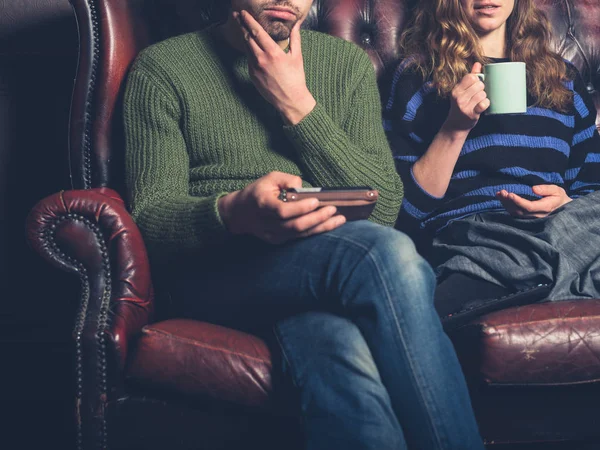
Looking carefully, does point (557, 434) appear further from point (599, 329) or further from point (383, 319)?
point (383, 319)

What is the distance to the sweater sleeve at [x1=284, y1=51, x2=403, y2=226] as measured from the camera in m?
1.31

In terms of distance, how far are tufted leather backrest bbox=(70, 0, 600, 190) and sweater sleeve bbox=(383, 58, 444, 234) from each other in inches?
5.4

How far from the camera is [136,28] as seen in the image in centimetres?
155

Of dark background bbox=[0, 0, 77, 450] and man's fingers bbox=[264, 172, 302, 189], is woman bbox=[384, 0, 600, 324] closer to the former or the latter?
man's fingers bbox=[264, 172, 302, 189]

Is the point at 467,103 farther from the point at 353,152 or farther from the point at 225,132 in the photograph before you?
the point at 225,132

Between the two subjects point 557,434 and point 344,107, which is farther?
point 344,107

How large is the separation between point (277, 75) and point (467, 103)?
1.51ft

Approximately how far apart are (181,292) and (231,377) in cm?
21

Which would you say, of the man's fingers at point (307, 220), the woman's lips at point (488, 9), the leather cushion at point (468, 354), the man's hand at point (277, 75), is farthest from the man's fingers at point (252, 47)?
the woman's lips at point (488, 9)

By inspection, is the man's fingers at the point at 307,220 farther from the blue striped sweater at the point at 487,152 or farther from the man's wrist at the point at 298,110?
the blue striped sweater at the point at 487,152

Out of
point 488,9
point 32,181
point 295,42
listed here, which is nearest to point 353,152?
point 295,42

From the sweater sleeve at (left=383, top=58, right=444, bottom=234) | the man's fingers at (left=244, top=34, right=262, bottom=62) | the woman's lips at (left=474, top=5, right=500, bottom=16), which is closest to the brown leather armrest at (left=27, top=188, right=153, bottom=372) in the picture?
the man's fingers at (left=244, top=34, right=262, bottom=62)

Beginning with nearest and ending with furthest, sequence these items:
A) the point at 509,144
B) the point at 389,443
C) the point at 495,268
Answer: the point at 389,443 < the point at 495,268 < the point at 509,144

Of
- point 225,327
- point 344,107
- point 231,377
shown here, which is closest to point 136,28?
point 344,107
